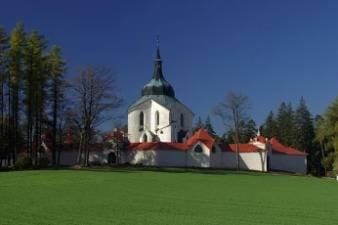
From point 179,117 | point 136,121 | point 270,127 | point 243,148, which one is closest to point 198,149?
point 243,148

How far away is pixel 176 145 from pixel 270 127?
43.1 metres

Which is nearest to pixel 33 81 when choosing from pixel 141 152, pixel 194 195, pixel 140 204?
pixel 141 152

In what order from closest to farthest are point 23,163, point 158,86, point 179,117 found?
1. point 23,163
2. point 179,117
3. point 158,86

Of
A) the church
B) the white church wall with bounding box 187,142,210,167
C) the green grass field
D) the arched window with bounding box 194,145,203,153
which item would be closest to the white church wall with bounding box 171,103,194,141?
the church

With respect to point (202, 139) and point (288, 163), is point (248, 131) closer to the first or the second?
point (288, 163)

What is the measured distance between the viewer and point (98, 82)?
67.7 meters

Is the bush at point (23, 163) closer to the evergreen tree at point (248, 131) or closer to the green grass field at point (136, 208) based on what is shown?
the green grass field at point (136, 208)

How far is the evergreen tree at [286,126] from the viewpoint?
108 m

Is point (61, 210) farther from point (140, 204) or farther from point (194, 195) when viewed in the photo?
point (194, 195)

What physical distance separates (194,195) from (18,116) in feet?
115

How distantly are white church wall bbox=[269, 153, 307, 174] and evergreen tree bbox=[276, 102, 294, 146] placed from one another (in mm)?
17070

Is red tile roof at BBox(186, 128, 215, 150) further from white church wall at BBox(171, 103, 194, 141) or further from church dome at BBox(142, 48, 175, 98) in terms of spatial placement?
church dome at BBox(142, 48, 175, 98)

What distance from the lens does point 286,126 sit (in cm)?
11081

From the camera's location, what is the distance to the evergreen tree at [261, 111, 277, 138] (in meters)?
114
